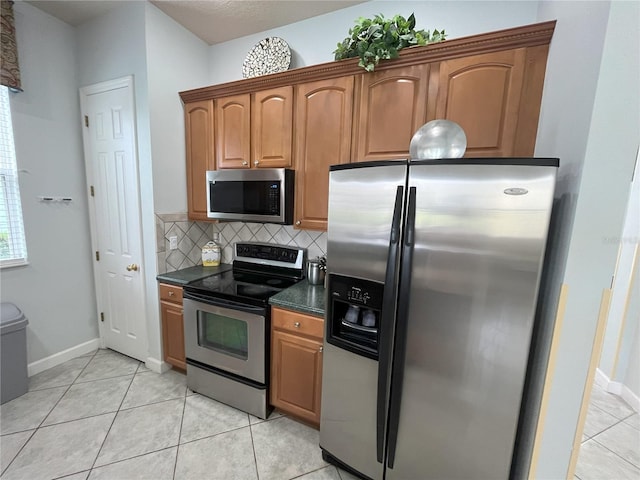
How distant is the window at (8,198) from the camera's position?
2033mm

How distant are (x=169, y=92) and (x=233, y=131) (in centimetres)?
66

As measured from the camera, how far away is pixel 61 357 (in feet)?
8.02

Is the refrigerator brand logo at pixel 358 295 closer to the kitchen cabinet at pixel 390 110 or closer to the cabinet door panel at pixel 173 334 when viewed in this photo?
the kitchen cabinet at pixel 390 110

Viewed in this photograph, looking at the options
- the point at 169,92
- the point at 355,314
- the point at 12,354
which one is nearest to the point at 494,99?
the point at 355,314

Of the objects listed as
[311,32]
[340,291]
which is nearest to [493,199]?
[340,291]

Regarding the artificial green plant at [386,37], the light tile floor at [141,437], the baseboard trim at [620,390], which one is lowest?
the light tile floor at [141,437]

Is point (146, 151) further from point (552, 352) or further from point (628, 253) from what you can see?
point (628, 253)

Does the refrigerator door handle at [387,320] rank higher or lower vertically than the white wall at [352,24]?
lower

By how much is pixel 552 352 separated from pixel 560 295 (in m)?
0.22

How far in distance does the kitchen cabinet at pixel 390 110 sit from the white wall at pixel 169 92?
5.25ft

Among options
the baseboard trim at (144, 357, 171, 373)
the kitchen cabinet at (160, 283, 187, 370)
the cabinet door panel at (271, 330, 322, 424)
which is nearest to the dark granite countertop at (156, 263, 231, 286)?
the kitchen cabinet at (160, 283, 187, 370)

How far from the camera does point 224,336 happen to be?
6.52 feet

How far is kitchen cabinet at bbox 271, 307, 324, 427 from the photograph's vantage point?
1687 millimetres

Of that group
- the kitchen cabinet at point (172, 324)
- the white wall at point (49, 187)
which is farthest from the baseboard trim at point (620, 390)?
the white wall at point (49, 187)
